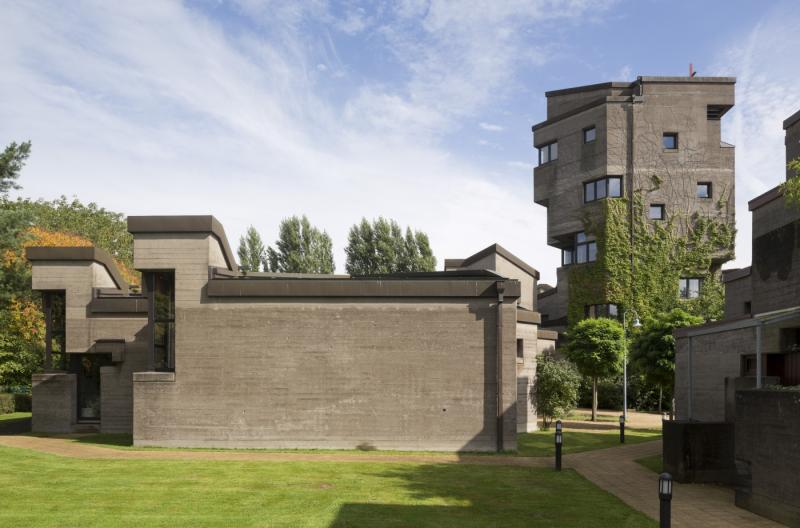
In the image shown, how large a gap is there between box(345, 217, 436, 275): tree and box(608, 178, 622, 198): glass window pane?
2227 cm

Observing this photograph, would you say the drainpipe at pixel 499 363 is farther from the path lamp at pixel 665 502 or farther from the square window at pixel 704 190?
the square window at pixel 704 190

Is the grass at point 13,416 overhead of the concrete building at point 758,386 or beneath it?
beneath

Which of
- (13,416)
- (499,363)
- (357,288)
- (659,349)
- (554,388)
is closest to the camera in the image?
(499,363)

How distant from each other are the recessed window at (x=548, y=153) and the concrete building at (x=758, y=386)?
79.6ft

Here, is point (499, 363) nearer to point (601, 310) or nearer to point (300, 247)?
point (601, 310)

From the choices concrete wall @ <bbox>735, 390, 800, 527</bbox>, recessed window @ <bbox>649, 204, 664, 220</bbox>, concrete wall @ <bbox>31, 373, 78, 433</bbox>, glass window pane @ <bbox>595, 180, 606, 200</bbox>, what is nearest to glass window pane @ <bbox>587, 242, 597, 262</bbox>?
glass window pane @ <bbox>595, 180, 606, 200</bbox>

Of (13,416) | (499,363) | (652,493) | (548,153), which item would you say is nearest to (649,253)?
(548,153)

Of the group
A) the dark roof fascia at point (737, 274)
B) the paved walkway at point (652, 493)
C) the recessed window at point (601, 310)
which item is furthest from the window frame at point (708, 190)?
the paved walkway at point (652, 493)

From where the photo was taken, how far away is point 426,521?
422 inches

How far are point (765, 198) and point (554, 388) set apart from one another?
11.9 metres

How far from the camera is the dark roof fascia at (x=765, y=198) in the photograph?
14656 mm

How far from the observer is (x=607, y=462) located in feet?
57.4

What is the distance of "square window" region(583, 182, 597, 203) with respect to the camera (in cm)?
4050

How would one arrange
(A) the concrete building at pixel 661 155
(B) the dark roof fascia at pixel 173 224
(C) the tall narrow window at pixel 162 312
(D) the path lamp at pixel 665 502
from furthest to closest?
(A) the concrete building at pixel 661 155 < (C) the tall narrow window at pixel 162 312 < (B) the dark roof fascia at pixel 173 224 < (D) the path lamp at pixel 665 502
